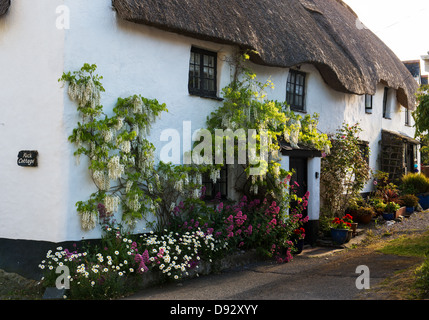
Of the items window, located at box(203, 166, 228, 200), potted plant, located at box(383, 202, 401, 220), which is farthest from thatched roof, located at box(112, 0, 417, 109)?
potted plant, located at box(383, 202, 401, 220)

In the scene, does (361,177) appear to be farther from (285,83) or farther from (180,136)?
(180,136)

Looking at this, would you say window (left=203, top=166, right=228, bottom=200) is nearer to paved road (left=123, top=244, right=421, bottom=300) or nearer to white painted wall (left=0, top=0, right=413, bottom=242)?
white painted wall (left=0, top=0, right=413, bottom=242)

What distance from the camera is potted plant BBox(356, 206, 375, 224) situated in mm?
12805

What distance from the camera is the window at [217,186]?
9.10 metres

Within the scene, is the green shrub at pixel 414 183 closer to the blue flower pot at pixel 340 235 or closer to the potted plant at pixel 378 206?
the potted plant at pixel 378 206

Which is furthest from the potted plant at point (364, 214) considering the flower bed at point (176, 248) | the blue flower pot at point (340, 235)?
the flower bed at point (176, 248)

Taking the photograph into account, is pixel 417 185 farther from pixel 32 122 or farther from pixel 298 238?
pixel 32 122

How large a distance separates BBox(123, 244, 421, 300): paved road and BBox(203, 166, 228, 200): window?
165 cm

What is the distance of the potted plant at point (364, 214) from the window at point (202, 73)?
A: 20.3ft

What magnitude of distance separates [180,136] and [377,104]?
9.70 m

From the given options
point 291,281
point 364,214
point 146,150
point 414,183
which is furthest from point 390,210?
point 146,150

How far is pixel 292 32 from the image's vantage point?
10.8 metres

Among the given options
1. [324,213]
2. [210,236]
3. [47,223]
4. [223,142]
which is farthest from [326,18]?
[47,223]

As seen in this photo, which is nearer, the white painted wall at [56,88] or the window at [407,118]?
the white painted wall at [56,88]
